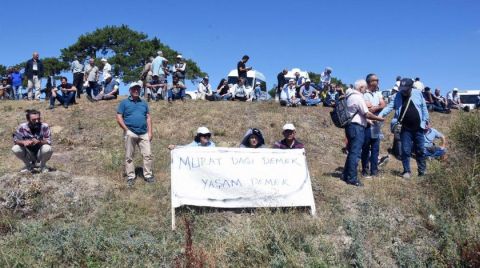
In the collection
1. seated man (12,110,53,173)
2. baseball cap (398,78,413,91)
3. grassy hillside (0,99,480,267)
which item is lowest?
grassy hillside (0,99,480,267)

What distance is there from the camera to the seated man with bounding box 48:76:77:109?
15.3 m

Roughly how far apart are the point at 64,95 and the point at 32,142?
27.1 feet

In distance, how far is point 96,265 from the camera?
17.3 feet

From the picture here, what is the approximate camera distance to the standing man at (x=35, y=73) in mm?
17208

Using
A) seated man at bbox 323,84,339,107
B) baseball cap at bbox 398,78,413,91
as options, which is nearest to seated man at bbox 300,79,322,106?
seated man at bbox 323,84,339,107

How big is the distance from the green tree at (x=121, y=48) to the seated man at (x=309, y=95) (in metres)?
26.5

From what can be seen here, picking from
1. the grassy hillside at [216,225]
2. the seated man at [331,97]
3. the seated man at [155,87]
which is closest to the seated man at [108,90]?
the seated man at [155,87]

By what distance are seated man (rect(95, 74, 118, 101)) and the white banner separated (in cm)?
1047

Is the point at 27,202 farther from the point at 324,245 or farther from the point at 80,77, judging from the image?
the point at 80,77

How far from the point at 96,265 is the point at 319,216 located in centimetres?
316

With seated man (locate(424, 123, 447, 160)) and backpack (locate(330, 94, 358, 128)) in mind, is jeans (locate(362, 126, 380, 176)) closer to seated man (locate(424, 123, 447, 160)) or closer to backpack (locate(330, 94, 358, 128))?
backpack (locate(330, 94, 358, 128))

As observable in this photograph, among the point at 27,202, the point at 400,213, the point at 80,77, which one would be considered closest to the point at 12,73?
the point at 80,77

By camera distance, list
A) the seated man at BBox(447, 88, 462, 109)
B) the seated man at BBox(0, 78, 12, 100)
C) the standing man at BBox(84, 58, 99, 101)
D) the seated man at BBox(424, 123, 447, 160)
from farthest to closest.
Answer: the seated man at BBox(447, 88, 462, 109) → the seated man at BBox(0, 78, 12, 100) → the standing man at BBox(84, 58, 99, 101) → the seated man at BBox(424, 123, 447, 160)

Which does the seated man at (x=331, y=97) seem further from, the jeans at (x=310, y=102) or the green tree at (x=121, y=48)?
the green tree at (x=121, y=48)
